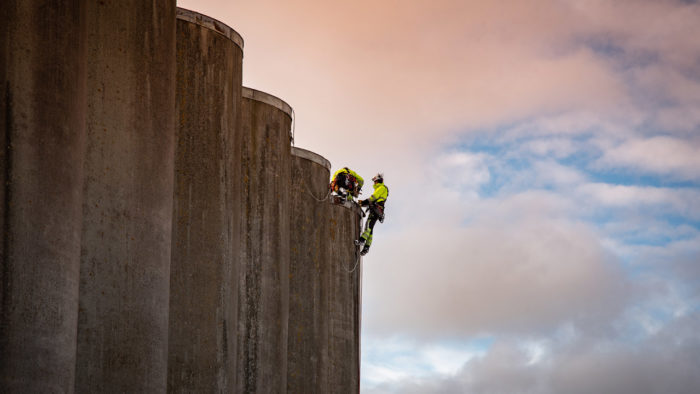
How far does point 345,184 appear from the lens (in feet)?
91.1

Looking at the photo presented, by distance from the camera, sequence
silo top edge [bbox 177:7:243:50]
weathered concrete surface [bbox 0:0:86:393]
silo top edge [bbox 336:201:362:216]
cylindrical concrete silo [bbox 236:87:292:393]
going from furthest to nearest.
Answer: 1. silo top edge [bbox 336:201:362:216]
2. cylindrical concrete silo [bbox 236:87:292:393]
3. silo top edge [bbox 177:7:243:50]
4. weathered concrete surface [bbox 0:0:86:393]

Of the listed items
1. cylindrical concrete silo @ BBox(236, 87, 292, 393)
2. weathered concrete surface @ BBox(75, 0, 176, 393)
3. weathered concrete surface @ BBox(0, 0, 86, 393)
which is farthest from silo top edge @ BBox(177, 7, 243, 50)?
weathered concrete surface @ BBox(0, 0, 86, 393)

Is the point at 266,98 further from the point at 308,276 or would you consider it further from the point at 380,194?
the point at 380,194

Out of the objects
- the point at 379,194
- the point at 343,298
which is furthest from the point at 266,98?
the point at 379,194

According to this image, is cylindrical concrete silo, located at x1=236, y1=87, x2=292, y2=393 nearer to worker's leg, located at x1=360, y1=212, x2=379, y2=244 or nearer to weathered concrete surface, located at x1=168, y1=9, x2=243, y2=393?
weathered concrete surface, located at x1=168, y1=9, x2=243, y2=393

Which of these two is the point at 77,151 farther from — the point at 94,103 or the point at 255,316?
the point at 255,316

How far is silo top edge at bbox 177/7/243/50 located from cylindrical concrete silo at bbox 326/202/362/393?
9.51 m

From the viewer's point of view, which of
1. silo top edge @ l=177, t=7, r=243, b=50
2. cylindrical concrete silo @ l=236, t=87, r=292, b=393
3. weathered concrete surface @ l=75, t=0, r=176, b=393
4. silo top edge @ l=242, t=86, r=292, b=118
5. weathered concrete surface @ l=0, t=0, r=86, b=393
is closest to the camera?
weathered concrete surface @ l=0, t=0, r=86, b=393

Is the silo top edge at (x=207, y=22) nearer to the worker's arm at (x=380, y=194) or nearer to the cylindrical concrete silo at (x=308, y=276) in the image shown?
the cylindrical concrete silo at (x=308, y=276)

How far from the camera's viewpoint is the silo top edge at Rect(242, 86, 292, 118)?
69.6 feet

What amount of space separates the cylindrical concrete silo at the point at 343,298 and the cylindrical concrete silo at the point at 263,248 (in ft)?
16.6

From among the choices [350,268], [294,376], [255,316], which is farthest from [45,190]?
[350,268]

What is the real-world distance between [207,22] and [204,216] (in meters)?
3.50

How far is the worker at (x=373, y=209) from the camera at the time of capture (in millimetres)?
28484
